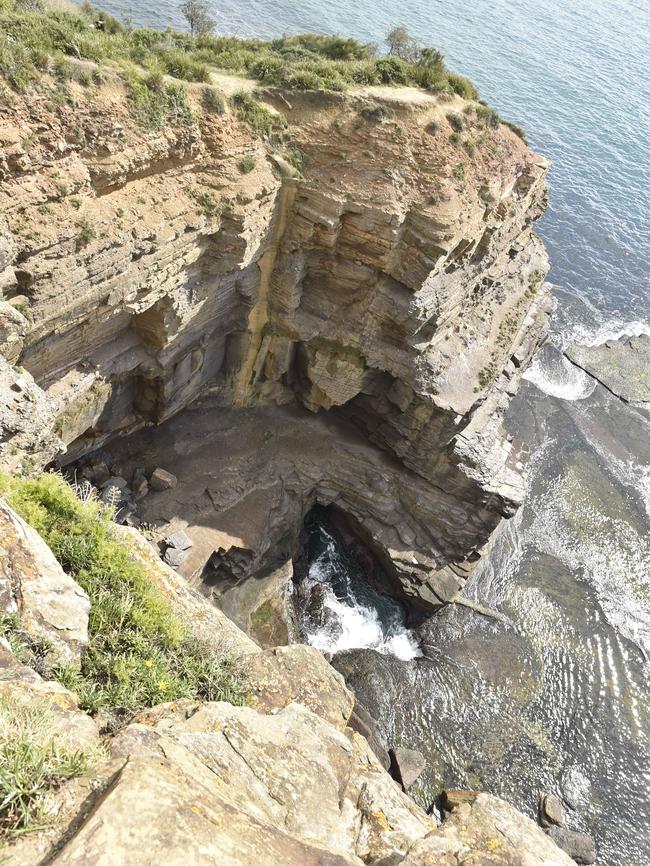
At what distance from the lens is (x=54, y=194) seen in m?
14.2

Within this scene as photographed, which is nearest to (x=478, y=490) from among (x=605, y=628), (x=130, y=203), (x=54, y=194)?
(x=605, y=628)

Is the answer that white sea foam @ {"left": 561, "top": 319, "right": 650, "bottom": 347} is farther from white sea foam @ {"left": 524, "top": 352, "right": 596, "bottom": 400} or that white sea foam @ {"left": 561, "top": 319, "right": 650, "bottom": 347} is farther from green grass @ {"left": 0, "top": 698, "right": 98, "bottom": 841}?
green grass @ {"left": 0, "top": 698, "right": 98, "bottom": 841}

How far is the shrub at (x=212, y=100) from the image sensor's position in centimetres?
1783

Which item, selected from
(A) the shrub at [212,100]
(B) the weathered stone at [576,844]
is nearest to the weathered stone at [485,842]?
(B) the weathered stone at [576,844]

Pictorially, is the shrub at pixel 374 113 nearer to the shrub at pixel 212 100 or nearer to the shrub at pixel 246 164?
the shrub at pixel 246 164

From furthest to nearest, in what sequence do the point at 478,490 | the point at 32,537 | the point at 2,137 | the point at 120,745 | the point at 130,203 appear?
1. the point at 478,490
2. the point at 130,203
3. the point at 2,137
4. the point at 32,537
5. the point at 120,745

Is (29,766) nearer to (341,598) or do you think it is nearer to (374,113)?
(374,113)

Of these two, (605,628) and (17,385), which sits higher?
(17,385)

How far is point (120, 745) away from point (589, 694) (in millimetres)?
26239

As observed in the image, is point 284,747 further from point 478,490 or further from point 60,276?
point 478,490

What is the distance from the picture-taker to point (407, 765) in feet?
70.4

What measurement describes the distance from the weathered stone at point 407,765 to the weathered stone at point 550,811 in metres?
4.90

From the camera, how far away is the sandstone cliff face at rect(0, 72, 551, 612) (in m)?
14.6

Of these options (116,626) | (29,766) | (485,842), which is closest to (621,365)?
(485,842)
